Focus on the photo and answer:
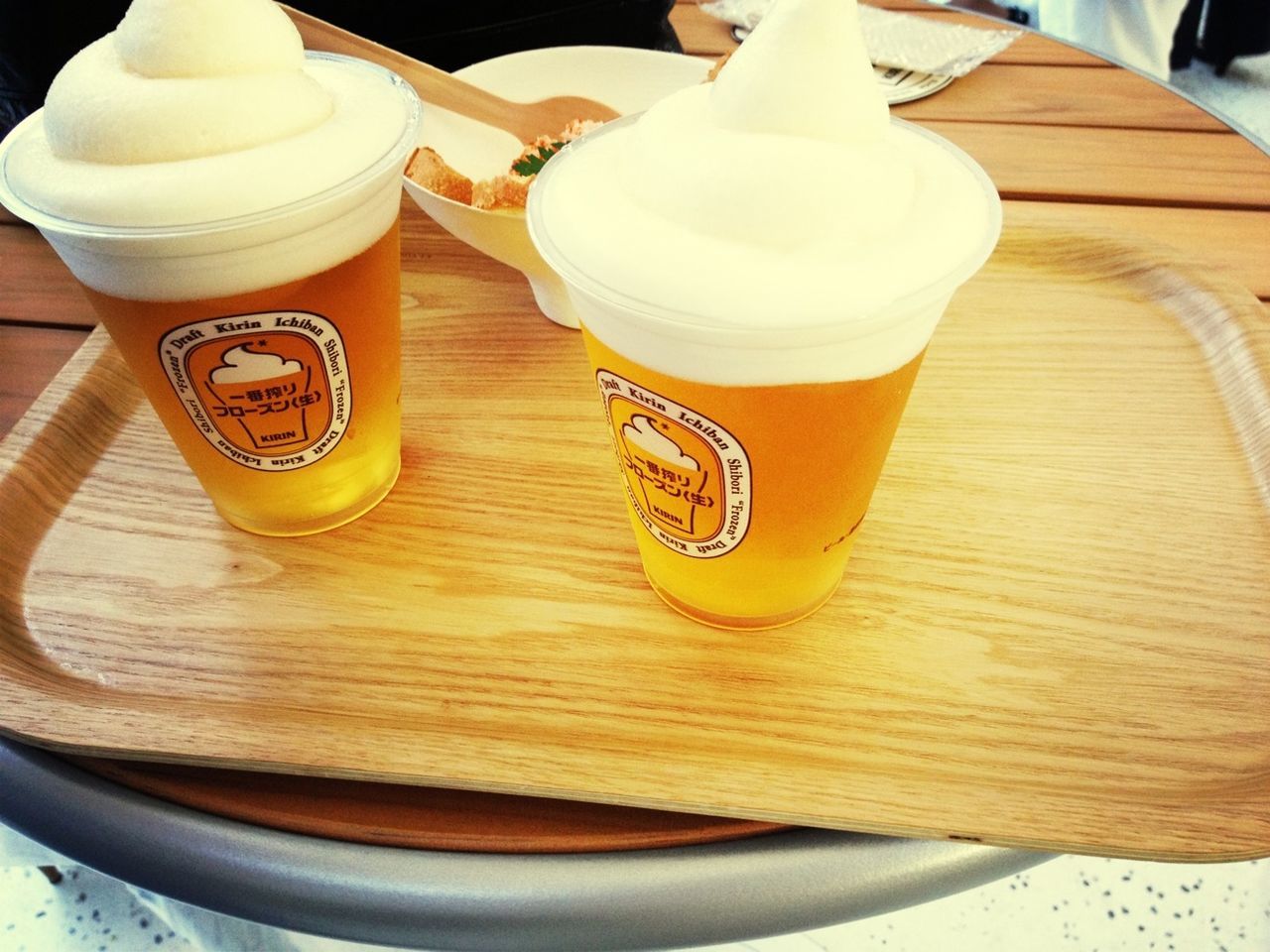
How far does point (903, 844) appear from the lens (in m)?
0.52

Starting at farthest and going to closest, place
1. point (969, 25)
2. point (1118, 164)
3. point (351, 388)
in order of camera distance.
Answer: point (969, 25) → point (1118, 164) → point (351, 388)

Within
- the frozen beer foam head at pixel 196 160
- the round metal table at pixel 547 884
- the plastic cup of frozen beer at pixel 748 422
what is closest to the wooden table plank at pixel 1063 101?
the plastic cup of frozen beer at pixel 748 422

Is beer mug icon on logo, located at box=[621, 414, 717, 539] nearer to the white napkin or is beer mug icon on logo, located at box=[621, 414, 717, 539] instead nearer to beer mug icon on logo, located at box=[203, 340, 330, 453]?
beer mug icon on logo, located at box=[203, 340, 330, 453]

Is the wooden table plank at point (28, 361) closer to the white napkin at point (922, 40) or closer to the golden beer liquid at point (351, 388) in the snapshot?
the golden beer liquid at point (351, 388)

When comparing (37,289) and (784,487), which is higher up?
(784,487)

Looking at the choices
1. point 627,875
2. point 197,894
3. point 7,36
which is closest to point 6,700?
point 197,894

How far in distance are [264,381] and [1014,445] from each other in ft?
1.86

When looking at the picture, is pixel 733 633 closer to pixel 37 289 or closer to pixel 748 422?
pixel 748 422

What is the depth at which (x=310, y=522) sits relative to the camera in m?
0.72

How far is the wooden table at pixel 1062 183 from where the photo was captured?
95 cm

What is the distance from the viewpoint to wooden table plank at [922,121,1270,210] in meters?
1.04

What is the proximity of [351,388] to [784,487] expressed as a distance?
12.6 inches

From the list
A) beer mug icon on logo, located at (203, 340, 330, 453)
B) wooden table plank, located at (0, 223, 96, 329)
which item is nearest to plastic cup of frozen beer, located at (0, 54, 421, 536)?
beer mug icon on logo, located at (203, 340, 330, 453)

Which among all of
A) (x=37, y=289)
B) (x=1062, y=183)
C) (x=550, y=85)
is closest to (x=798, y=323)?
(x=550, y=85)
